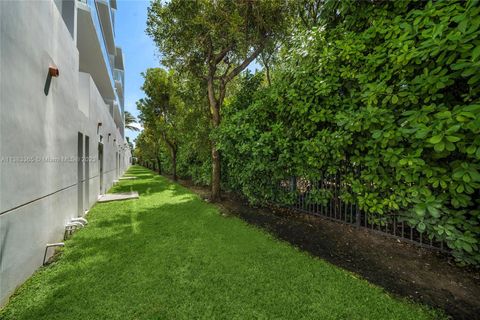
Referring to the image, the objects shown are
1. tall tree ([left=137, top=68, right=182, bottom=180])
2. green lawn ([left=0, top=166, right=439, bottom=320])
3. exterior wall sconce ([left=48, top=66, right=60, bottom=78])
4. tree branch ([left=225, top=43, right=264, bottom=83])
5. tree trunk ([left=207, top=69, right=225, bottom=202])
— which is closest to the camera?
green lawn ([left=0, top=166, right=439, bottom=320])

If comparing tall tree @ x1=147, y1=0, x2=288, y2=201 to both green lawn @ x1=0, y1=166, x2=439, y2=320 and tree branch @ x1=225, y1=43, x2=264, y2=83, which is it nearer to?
tree branch @ x1=225, y1=43, x2=264, y2=83

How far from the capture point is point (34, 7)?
9.66 feet

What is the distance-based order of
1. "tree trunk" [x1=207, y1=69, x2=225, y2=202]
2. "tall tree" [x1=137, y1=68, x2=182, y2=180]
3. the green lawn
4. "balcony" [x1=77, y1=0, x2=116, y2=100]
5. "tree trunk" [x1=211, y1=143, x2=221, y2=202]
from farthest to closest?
"tall tree" [x1=137, y1=68, x2=182, y2=180] → "tree trunk" [x1=211, y1=143, x2=221, y2=202] → "tree trunk" [x1=207, y1=69, x2=225, y2=202] → "balcony" [x1=77, y1=0, x2=116, y2=100] → the green lawn

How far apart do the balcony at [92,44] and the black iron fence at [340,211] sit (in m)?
8.59

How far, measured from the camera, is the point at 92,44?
8.48 metres

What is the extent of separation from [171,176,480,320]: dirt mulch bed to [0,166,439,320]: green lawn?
12.8 inches

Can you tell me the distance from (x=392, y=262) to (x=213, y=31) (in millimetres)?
7653

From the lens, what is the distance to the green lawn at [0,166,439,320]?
233cm

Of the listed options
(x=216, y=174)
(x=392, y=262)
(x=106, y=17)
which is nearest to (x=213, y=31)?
(x=216, y=174)

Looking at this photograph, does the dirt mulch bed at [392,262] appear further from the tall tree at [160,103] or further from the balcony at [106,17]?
the balcony at [106,17]

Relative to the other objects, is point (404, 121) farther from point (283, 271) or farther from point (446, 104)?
point (283, 271)

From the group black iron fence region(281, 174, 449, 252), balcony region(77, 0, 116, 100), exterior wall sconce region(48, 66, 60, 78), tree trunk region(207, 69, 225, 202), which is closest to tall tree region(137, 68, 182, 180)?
balcony region(77, 0, 116, 100)

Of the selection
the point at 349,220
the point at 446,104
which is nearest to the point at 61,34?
the point at 446,104

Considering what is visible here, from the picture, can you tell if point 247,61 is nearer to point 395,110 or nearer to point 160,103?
point 395,110
